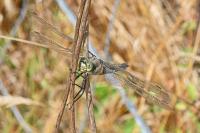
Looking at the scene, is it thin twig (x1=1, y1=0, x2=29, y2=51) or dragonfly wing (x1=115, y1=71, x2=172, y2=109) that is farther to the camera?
thin twig (x1=1, y1=0, x2=29, y2=51)

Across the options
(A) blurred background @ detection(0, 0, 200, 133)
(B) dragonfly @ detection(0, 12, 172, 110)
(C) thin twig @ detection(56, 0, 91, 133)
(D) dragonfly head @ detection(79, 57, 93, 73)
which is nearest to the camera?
(C) thin twig @ detection(56, 0, 91, 133)

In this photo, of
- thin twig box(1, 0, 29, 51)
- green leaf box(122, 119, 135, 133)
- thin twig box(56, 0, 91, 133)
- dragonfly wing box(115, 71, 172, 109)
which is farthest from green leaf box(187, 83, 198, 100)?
thin twig box(56, 0, 91, 133)

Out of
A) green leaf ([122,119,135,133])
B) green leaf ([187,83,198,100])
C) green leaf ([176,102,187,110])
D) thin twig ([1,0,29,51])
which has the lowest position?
green leaf ([122,119,135,133])

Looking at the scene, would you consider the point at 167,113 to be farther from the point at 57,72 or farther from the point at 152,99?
the point at 152,99

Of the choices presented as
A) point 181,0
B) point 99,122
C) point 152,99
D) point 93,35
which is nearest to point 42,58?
point 93,35

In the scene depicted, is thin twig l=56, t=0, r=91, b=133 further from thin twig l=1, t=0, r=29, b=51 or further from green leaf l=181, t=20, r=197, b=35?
green leaf l=181, t=20, r=197, b=35

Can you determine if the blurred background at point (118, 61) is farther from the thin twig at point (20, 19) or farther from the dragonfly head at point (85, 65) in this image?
the dragonfly head at point (85, 65)

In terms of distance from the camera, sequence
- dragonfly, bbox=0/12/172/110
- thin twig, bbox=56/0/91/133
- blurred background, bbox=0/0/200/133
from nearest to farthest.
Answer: thin twig, bbox=56/0/91/133 → dragonfly, bbox=0/12/172/110 → blurred background, bbox=0/0/200/133
